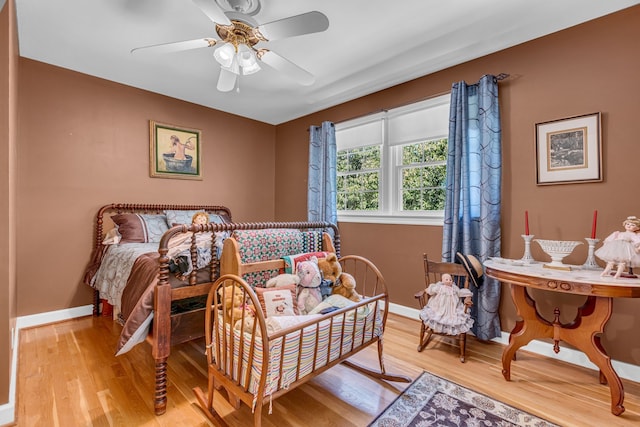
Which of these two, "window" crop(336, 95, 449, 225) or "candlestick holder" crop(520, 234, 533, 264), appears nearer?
"candlestick holder" crop(520, 234, 533, 264)

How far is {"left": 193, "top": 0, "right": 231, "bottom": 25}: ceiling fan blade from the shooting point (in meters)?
1.60

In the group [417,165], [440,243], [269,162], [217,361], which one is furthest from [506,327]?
[269,162]

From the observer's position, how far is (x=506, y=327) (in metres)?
2.56

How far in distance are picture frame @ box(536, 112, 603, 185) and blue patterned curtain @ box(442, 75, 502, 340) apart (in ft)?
0.98

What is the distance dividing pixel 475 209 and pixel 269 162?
3.22m

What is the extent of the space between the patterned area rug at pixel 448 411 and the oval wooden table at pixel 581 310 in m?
0.39

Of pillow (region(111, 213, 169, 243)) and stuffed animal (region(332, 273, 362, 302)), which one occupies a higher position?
pillow (region(111, 213, 169, 243))

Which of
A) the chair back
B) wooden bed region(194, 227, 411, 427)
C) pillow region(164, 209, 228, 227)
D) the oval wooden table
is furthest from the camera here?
pillow region(164, 209, 228, 227)

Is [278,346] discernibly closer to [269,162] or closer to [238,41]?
[238,41]

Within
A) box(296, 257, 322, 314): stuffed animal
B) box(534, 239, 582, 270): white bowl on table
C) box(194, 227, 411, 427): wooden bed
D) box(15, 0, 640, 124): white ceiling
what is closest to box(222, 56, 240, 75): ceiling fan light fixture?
box(15, 0, 640, 124): white ceiling

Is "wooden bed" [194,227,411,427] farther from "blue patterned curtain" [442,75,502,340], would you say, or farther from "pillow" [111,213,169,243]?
"pillow" [111,213,169,243]

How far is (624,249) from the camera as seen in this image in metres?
1.67

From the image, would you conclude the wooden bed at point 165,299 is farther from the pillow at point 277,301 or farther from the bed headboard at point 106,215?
the bed headboard at point 106,215

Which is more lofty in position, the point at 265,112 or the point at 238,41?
the point at 265,112
